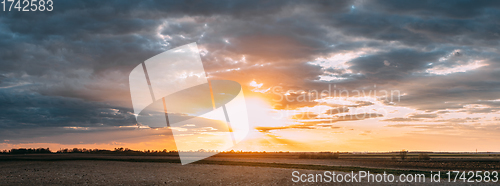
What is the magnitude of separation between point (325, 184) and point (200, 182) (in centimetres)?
1545

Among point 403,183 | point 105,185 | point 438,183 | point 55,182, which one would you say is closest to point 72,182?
point 55,182

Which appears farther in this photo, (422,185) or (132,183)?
(132,183)

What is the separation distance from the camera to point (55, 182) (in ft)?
108

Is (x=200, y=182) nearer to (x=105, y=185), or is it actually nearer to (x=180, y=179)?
(x=180, y=179)

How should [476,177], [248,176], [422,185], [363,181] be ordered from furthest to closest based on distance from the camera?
1. [248,176]
2. [476,177]
3. [363,181]
4. [422,185]

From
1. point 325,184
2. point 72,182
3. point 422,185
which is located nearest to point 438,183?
point 422,185

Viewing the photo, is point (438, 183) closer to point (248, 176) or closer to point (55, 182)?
point (248, 176)

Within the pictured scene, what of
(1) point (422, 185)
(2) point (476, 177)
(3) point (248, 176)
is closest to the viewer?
(1) point (422, 185)

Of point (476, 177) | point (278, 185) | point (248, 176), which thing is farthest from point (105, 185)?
point (476, 177)

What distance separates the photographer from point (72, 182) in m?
33.1

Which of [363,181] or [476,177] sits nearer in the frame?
[363,181]

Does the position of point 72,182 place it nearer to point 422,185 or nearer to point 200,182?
point 200,182

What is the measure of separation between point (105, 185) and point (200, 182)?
11243 millimetres

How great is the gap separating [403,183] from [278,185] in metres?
14.8
